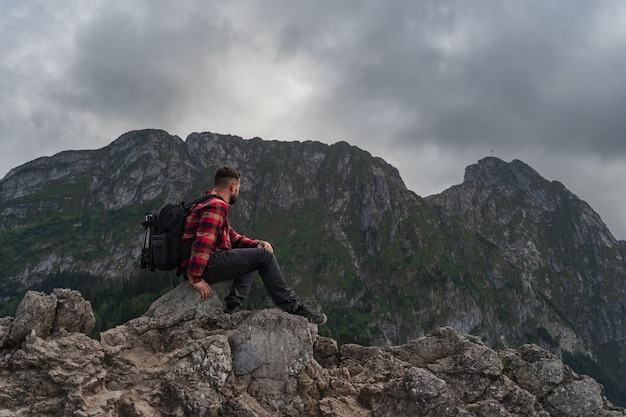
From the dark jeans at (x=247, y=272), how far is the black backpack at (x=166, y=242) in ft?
2.82

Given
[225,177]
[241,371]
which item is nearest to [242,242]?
[225,177]

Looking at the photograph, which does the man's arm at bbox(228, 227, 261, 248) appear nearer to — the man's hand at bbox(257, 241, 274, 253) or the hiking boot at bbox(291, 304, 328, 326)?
the man's hand at bbox(257, 241, 274, 253)

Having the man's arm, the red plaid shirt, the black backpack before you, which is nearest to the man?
the red plaid shirt

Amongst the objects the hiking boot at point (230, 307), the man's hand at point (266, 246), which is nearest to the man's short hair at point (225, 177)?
the man's hand at point (266, 246)

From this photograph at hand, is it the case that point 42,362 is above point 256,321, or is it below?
below

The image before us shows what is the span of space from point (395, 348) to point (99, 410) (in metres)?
8.30

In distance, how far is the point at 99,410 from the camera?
8219 millimetres

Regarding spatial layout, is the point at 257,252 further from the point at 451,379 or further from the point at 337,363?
the point at 451,379

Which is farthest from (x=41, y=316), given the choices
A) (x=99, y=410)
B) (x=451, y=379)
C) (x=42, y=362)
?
(x=451, y=379)

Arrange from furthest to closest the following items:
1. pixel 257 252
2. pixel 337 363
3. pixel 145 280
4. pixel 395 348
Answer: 1. pixel 145 280
2. pixel 395 348
3. pixel 337 363
4. pixel 257 252

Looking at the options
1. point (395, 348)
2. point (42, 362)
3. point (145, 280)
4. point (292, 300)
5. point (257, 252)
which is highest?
point (145, 280)

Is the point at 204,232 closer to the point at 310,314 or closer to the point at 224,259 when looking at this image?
the point at 224,259

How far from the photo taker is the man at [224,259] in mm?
10578

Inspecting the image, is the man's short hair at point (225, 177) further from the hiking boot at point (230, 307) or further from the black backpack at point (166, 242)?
the hiking boot at point (230, 307)
